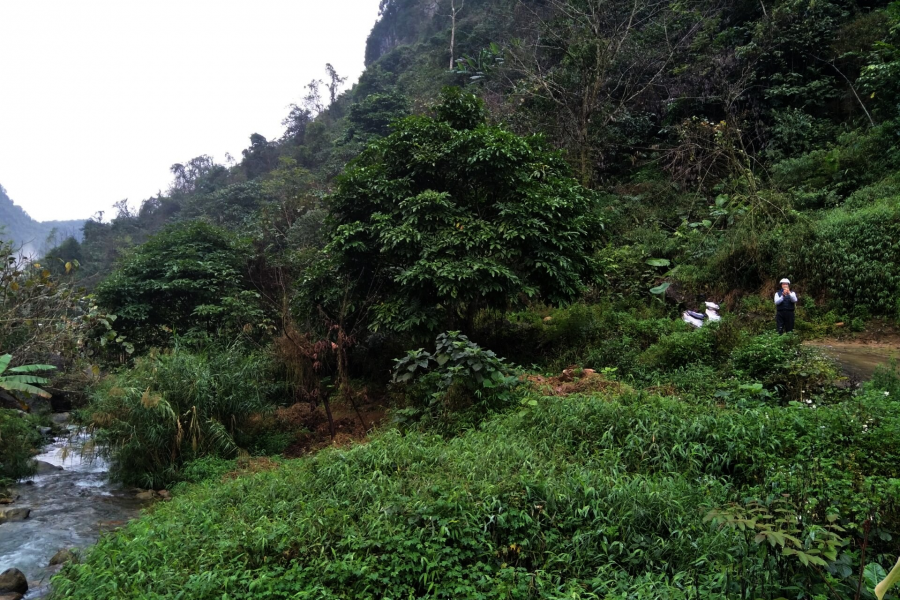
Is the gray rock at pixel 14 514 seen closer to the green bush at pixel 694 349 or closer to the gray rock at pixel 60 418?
the gray rock at pixel 60 418

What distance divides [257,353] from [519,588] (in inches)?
351

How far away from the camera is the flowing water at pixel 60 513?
18.9 ft

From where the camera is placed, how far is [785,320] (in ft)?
28.9

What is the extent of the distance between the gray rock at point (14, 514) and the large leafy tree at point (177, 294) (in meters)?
5.49

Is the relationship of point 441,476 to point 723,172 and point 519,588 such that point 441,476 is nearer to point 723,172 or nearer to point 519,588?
point 519,588

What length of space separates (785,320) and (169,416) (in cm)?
1016

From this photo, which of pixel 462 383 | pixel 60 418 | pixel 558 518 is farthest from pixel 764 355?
pixel 60 418

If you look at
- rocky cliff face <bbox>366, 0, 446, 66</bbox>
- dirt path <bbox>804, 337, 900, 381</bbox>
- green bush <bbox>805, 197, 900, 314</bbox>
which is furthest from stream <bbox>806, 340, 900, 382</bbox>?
rocky cliff face <bbox>366, 0, 446, 66</bbox>

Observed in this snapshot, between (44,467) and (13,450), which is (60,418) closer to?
(44,467)

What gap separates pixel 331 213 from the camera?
33.4ft

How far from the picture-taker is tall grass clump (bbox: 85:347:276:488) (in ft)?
25.8

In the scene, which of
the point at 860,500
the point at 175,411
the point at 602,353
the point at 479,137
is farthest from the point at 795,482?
the point at 175,411

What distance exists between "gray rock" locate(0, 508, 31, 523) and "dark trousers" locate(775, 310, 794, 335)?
1180cm

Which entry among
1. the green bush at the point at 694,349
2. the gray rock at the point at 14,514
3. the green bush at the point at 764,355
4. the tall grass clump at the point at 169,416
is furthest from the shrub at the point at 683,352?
the gray rock at the point at 14,514
